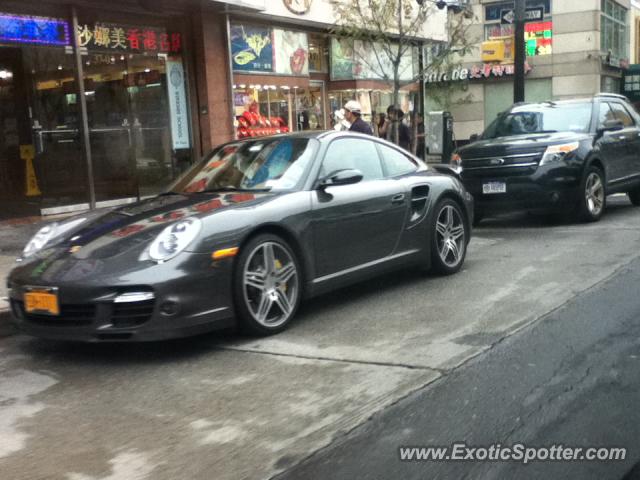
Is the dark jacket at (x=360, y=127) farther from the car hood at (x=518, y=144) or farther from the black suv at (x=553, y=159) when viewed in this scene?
the car hood at (x=518, y=144)

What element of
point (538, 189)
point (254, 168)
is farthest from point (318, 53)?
point (254, 168)

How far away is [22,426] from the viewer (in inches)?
147

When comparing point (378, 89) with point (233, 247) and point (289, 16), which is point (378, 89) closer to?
point (289, 16)

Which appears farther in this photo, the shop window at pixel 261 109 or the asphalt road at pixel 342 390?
the shop window at pixel 261 109

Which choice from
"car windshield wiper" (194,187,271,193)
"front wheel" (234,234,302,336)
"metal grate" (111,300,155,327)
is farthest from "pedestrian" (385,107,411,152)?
"metal grate" (111,300,155,327)

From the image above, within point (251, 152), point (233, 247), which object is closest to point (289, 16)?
point (251, 152)

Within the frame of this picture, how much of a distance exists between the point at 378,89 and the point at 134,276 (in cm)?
1370

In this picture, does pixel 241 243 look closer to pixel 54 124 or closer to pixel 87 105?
pixel 54 124

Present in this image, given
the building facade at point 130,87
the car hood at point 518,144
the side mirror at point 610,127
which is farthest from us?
the building facade at point 130,87

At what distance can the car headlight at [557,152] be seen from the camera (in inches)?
373

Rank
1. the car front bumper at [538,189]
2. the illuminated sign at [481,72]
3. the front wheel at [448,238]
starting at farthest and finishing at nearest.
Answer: the illuminated sign at [481,72]
the car front bumper at [538,189]
the front wheel at [448,238]

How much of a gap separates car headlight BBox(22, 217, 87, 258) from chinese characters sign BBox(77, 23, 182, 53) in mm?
6704

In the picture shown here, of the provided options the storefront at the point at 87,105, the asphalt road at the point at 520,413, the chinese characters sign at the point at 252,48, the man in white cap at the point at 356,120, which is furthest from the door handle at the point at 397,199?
the chinese characters sign at the point at 252,48

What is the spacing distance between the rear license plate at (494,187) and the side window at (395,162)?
127 inches
